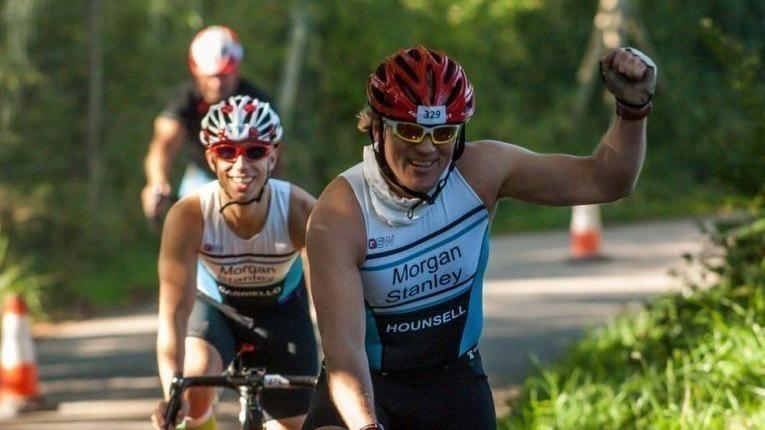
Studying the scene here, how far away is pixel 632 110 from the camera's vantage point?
195 inches

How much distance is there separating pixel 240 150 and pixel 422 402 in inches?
82.0

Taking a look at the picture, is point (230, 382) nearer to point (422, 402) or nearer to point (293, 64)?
point (422, 402)

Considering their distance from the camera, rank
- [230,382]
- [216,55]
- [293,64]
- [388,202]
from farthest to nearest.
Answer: [293,64]
[216,55]
[230,382]
[388,202]

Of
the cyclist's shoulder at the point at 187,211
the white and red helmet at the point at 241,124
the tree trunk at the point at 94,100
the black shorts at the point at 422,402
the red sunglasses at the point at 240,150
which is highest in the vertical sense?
the tree trunk at the point at 94,100

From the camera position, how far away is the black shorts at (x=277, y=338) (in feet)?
23.9

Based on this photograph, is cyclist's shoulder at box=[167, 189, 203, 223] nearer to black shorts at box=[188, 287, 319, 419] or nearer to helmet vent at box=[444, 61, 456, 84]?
black shorts at box=[188, 287, 319, 419]

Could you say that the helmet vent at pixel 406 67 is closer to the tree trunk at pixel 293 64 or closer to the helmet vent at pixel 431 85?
the helmet vent at pixel 431 85

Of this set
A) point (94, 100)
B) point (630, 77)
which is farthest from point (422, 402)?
point (94, 100)

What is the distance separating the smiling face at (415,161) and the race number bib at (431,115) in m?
0.08

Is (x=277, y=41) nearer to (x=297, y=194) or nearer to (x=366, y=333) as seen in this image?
(x=297, y=194)

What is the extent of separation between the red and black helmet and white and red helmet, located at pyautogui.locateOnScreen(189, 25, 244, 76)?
4.32 m

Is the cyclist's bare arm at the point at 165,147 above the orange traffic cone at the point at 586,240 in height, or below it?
below

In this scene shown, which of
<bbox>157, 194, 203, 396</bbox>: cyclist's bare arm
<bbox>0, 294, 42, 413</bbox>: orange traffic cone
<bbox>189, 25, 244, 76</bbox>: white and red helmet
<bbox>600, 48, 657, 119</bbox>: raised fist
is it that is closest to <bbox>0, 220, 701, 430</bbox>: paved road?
<bbox>0, 294, 42, 413</bbox>: orange traffic cone

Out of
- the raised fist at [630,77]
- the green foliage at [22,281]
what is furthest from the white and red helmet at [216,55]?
the green foliage at [22,281]
